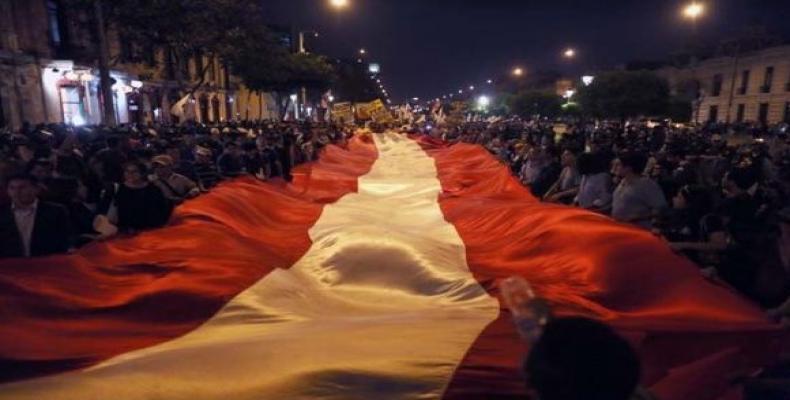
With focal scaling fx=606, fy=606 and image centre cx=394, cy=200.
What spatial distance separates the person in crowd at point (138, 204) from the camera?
6.15 m

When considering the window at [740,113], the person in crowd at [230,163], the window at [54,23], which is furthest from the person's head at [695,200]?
the window at [740,113]

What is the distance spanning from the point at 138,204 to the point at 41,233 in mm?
1113

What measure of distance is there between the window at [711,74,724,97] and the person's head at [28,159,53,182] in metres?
60.7

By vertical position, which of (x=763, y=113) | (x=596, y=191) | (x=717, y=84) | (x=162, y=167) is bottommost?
(x=763, y=113)

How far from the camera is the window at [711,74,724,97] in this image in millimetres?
56812

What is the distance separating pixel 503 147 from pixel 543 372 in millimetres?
15829

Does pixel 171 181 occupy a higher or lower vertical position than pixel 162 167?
lower

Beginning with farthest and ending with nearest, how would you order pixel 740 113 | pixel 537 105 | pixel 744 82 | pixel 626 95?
pixel 537 105
pixel 740 113
pixel 744 82
pixel 626 95

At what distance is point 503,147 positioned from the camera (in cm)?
1692

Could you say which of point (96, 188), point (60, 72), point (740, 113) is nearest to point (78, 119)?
point (60, 72)

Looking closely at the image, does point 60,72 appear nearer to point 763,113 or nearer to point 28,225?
point 28,225

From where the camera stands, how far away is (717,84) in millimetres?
57312

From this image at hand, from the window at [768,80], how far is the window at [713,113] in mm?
8765

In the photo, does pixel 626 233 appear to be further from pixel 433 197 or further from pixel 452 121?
pixel 452 121
